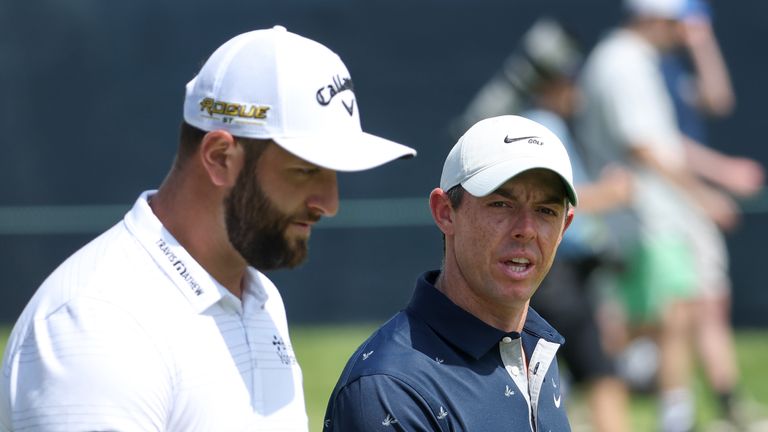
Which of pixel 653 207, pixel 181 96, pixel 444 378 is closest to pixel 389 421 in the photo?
pixel 444 378

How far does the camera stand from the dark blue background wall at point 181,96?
10.9 metres

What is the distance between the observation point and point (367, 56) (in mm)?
Result: 10898

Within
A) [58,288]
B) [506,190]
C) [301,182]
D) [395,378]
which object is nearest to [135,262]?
[58,288]

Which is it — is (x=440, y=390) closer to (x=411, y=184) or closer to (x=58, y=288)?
(x=58, y=288)

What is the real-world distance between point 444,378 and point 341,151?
51 centimetres

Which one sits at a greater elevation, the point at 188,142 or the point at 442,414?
the point at 188,142

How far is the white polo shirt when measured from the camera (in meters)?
2.58

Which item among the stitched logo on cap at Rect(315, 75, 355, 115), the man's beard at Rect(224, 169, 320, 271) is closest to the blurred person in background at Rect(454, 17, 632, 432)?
the stitched logo on cap at Rect(315, 75, 355, 115)

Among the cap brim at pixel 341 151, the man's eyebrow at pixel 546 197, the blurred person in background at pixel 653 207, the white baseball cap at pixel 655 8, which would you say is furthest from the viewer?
the white baseball cap at pixel 655 8

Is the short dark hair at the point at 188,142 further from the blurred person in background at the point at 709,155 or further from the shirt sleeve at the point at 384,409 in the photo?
the blurred person in background at the point at 709,155

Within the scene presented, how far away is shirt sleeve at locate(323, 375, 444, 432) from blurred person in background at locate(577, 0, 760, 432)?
16.0 feet

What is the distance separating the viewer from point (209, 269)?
9.64ft

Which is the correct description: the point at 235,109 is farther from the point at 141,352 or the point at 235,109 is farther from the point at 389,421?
the point at 389,421

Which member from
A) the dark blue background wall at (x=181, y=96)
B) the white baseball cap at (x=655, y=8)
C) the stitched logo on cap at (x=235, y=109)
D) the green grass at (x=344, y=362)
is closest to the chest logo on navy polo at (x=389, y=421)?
the stitched logo on cap at (x=235, y=109)
